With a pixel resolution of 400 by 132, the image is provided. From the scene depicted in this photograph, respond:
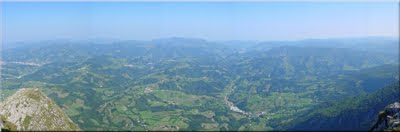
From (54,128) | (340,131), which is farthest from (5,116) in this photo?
(340,131)

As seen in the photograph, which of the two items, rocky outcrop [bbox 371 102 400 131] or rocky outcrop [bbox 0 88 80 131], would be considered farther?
rocky outcrop [bbox 0 88 80 131]

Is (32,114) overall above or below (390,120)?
below

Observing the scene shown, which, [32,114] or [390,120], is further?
[32,114]

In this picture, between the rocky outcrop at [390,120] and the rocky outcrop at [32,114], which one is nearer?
the rocky outcrop at [390,120]

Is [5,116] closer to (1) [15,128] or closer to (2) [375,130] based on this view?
(1) [15,128]

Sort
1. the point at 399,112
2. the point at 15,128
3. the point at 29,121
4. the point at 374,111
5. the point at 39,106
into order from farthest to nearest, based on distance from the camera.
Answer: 1. the point at 374,111
2. the point at 39,106
3. the point at 29,121
4. the point at 15,128
5. the point at 399,112

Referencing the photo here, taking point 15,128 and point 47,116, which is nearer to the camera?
point 15,128

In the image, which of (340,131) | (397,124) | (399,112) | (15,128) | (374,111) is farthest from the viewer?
(374,111)

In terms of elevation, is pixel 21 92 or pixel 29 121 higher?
pixel 21 92
